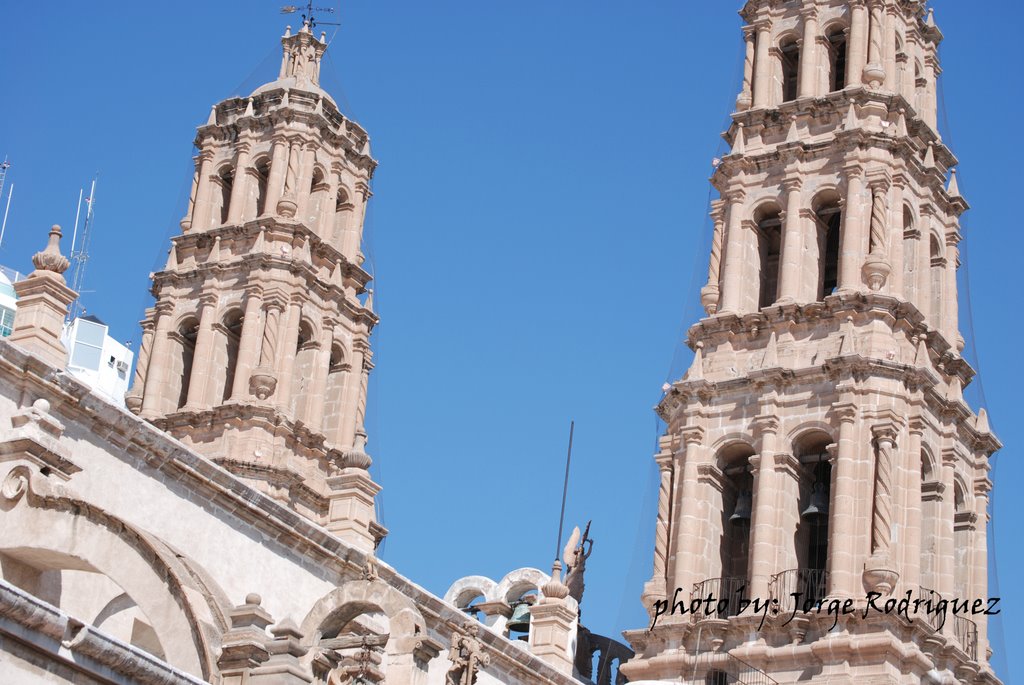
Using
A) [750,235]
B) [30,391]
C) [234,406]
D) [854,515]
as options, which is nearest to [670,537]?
[854,515]

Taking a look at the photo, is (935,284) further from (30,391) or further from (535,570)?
(30,391)

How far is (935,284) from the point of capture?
36844mm

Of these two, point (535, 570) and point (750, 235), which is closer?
point (750, 235)

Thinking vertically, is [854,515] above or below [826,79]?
below

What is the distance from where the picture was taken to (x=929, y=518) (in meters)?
34.2

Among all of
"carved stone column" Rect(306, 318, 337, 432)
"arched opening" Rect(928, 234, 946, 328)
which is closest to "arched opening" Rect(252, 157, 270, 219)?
"carved stone column" Rect(306, 318, 337, 432)

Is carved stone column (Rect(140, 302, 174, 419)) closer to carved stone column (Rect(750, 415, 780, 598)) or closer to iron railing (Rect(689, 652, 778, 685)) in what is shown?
carved stone column (Rect(750, 415, 780, 598))

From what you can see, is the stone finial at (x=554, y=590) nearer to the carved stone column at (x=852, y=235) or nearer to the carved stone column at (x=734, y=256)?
the carved stone column at (x=734, y=256)

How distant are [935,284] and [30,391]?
18.9 meters

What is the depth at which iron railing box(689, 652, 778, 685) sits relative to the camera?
31578 millimetres

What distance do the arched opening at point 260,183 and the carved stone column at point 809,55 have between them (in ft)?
37.8

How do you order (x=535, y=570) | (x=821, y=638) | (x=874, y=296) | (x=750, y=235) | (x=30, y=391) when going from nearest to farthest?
(x=30, y=391) < (x=821, y=638) < (x=874, y=296) < (x=750, y=235) < (x=535, y=570)

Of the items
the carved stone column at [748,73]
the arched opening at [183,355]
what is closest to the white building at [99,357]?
the arched opening at [183,355]

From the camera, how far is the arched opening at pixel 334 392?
4097cm
